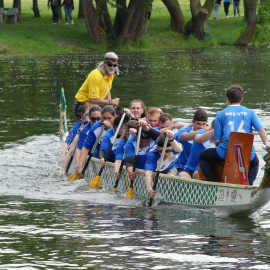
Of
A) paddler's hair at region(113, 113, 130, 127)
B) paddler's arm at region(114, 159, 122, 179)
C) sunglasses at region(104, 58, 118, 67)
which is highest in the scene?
sunglasses at region(104, 58, 118, 67)

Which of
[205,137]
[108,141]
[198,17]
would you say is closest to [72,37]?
[198,17]

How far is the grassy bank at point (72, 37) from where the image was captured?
3669 cm

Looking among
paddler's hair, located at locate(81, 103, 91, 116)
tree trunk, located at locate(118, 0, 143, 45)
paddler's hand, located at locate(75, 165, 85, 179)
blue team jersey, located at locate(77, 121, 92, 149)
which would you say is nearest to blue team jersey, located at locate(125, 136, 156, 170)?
paddler's hand, located at locate(75, 165, 85, 179)

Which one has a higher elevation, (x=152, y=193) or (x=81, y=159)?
(x=81, y=159)

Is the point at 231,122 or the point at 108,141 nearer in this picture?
the point at 231,122

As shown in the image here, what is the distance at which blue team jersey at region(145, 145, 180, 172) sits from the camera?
10.0 m

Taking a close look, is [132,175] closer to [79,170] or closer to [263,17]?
[79,170]

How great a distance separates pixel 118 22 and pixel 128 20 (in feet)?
6.00

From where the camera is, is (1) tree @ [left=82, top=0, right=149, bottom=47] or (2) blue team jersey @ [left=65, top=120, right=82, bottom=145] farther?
(1) tree @ [left=82, top=0, right=149, bottom=47]

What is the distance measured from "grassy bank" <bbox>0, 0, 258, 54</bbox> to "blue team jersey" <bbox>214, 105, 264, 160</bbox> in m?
28.4

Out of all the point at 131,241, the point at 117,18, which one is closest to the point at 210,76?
the point at 117,18

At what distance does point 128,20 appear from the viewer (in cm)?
3747

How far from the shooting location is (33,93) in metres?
23.9

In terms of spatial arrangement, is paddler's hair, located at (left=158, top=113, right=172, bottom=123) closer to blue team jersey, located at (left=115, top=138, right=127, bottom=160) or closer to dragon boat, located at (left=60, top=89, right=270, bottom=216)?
dragon boat, located at (left=60, top=89, right=270, bottom=216)
